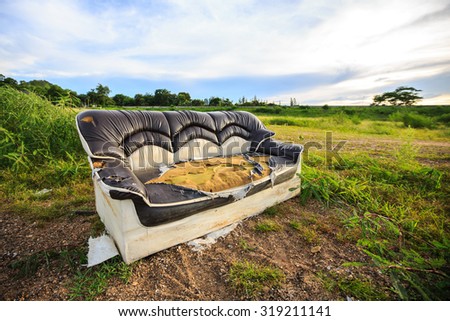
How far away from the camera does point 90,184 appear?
269cm

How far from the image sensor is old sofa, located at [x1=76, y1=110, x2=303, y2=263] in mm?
1328

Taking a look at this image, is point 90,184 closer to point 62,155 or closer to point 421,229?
point 62,155

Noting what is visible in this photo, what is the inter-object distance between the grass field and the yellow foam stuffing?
→ 17.0 inches

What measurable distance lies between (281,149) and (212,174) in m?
1.01

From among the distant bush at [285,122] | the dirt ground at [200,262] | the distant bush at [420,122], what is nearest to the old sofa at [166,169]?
the dirt ground at [200,262]

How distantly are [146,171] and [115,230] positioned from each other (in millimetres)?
632

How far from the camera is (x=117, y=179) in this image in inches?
51.1

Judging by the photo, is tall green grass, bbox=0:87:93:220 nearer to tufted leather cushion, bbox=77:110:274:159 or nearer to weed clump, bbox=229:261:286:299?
tufted leather cushion, bbox=77:110:274:159

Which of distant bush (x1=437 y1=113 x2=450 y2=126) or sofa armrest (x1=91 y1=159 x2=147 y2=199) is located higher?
distant bush (x1=437 y1=113 x2=450 y2=126)

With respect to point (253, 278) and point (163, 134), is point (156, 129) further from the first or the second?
point (253, 278)

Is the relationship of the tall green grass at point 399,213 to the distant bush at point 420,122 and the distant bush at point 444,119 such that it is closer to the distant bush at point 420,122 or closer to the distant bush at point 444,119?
the distant bush at point 420,122

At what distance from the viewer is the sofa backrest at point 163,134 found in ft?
5.75

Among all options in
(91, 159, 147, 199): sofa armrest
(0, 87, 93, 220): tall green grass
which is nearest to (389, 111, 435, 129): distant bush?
(91, 159, 147, 199): sofa armrest
